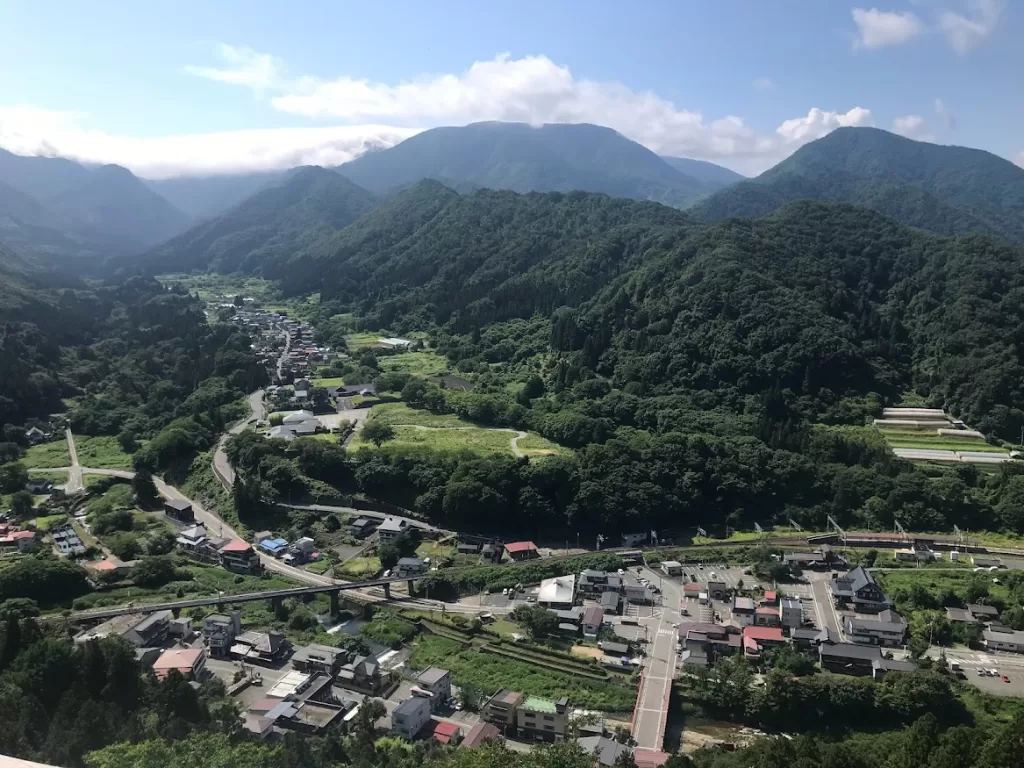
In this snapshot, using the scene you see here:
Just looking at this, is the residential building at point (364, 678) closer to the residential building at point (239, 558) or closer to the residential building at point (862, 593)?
the residential building at point (239, 558)

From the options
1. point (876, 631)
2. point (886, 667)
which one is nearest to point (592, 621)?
point (886, 667)

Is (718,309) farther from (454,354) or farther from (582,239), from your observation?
(582,239)

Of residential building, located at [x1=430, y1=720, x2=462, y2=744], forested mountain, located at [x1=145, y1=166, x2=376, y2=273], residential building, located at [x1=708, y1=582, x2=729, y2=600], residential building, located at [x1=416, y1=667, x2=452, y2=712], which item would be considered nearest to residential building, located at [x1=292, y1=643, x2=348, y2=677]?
residential building, located at [x1=416, y1=667, x2=452, y2=712]

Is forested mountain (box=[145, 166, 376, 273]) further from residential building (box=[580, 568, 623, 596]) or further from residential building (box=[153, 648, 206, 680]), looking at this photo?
residential building (box=[153, 648, 206, 680])

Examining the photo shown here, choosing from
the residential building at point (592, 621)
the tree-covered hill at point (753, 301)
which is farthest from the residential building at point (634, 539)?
the tree-covered hill at point (753, 301)

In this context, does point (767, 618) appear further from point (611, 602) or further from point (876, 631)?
point (611, 602)

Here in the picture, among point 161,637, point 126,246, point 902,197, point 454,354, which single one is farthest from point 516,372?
point 126,246
